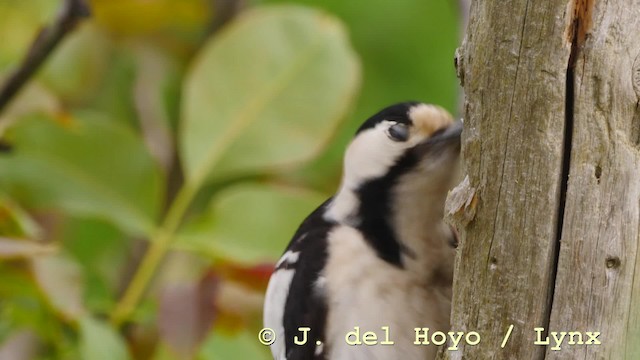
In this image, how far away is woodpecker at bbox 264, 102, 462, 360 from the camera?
157 centimetres

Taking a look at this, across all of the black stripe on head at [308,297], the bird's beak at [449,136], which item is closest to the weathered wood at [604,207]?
the bird's beak at [449,136]

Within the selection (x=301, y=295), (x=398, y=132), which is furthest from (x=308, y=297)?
(x=398, y=132)

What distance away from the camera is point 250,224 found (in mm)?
2650

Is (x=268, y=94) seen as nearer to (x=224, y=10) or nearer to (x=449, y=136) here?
(x=224, y=10)

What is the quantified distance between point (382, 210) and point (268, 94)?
3.85 ft

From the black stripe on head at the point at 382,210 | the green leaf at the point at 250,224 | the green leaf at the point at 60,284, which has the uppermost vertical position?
the black stripe on head at the point at 382,210

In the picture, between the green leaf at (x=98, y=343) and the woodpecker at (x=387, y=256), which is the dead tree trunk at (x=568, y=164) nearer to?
the woodpecker at (x=387, y=256)

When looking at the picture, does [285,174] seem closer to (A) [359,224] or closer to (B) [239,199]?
(B) [239,199]

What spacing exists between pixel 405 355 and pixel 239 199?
1.17 m

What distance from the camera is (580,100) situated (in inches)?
52.9

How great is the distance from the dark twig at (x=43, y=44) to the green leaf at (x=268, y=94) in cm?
36

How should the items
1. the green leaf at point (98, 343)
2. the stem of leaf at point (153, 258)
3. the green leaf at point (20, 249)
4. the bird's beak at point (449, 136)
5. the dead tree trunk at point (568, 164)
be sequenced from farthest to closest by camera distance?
1. the stem of leaf at point (153, 258)
2. the green leaf at point (98, 343)
3. the green leaf at point (20, 249)
4. the bird's beak at point (449, 136)
5. the dead tree trunk at point (568, 164)

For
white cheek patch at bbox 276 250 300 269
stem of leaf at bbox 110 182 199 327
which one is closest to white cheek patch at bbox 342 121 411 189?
white cheek patch at bbox 276 250 300 269

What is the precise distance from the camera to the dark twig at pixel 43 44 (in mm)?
2406
